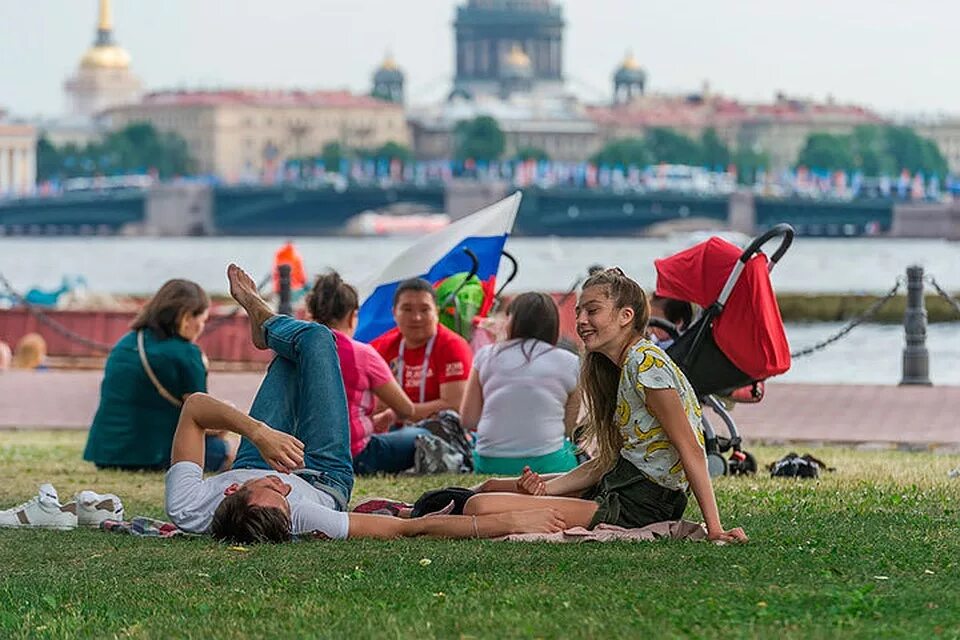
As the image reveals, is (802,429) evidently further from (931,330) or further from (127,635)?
(931,330)

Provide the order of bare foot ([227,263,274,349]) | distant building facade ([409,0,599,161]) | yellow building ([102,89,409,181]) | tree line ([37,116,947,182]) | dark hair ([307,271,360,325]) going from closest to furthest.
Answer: bare foot ([227,263,274,349])
dark hair ([307,271,360,325])
tree line ([37,116,947,182])
yellow building ([102,89,409,181])
distant building facade ([409,0,599,161])

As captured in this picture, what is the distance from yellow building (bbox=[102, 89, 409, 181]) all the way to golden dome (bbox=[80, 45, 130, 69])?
2467 centimetres

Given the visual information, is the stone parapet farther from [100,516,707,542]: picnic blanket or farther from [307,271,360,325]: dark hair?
[100,516,707,542]: picnic blanket

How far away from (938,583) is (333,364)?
1.85 m

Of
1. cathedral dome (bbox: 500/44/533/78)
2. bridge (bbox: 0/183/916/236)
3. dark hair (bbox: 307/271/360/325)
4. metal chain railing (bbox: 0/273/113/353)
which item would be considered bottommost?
bridge (bbox: 0/183/916/236)

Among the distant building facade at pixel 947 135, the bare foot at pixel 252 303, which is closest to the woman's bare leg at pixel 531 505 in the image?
the bare foot at pixel 252 303

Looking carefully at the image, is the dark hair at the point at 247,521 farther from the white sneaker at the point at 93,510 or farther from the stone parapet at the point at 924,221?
the stone parapet at the point at 924,221

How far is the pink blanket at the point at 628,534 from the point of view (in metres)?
6.30

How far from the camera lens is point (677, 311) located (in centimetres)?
884

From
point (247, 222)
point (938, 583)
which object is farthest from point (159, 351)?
point (247, 222)

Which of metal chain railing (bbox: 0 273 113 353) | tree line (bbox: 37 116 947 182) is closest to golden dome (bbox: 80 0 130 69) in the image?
tree line (bbox: 37 116 947 182)

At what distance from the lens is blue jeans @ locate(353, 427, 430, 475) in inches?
349

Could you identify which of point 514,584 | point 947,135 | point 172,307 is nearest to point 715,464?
point 172,307

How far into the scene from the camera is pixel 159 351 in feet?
29.4
